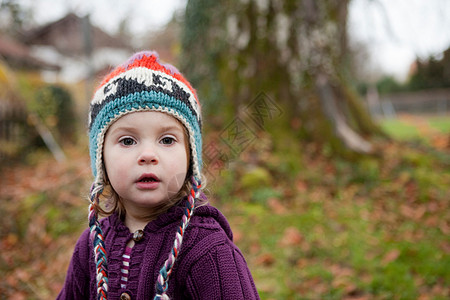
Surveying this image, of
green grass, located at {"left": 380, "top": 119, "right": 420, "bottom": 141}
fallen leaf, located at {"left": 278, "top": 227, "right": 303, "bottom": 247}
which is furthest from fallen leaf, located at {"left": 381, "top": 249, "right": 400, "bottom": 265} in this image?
green grass, located at {"left": 380, "top": 119, "right": 420, "bottom": 141}

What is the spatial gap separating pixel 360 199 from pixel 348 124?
1.92m

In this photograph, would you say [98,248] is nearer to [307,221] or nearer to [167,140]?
[167,140]

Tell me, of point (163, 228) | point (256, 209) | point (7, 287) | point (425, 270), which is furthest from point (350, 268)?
point (7, 287)

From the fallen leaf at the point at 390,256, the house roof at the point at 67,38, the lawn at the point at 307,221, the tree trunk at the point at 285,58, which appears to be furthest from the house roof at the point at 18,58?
the fallen leaf at the point at 390,256

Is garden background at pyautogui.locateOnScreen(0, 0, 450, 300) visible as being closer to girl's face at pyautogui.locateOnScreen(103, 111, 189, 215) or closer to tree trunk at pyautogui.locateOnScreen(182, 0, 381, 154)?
tree trunk at pyautogui.locateOnScreen(182, 0, 381, 154)

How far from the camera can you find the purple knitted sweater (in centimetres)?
134

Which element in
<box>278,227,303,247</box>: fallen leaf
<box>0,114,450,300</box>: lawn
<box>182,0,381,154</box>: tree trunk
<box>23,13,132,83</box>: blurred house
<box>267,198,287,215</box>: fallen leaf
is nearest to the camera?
<box>0,114,450,300</box>: lawn

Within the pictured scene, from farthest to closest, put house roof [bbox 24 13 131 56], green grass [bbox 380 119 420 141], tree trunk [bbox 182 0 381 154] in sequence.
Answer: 1. house roof [bbox 24 13 131 56]
2. green grass [bbox 380 119 420 141]
3. tree trunk [bbox 182 0 381 154]

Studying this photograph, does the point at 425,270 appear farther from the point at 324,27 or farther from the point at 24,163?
the point at 24,163

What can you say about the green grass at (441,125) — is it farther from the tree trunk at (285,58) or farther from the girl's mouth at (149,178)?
the girl's mouth at (149,178)

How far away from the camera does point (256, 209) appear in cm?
499

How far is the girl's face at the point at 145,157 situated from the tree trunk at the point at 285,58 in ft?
17.1

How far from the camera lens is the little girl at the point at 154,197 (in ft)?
4.43

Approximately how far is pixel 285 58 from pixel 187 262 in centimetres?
579
